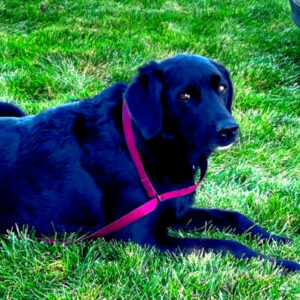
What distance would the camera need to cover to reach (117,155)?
246 centimetres

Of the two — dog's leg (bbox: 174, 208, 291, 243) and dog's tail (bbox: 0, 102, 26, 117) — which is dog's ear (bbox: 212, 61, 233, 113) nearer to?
dog's leg (bbox: 174, 208, 291, 243)

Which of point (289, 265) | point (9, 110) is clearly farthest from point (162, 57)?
point (289, 265)

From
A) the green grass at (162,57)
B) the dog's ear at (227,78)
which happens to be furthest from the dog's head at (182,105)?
the green grass at (162,57)

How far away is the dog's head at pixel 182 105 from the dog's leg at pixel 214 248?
0.45m

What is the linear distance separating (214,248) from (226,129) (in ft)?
1.90

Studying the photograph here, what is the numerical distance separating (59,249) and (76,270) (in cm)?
19

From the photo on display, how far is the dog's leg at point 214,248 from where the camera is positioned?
8.08 ft

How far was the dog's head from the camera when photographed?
2375 mm

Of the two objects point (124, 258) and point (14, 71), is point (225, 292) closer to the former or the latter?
point (124, 258)

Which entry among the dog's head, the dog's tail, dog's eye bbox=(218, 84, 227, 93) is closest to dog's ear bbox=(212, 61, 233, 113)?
dog's eye bbox=(218, 84, 227, 93)

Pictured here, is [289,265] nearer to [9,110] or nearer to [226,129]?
[226,129]

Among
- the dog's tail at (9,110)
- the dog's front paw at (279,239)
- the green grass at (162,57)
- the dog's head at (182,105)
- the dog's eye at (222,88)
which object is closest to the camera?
the green grass at (162,57)

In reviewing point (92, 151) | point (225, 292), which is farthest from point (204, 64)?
point (225, 292)

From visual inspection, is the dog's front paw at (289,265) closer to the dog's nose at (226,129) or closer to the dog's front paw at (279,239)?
the dog's front paw at (279,239)
